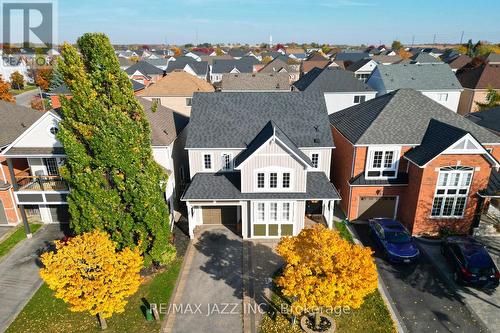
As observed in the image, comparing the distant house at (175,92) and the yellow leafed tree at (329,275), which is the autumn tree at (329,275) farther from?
the distant house at (175,92)

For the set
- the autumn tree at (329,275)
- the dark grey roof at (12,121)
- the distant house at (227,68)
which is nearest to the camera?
the autumn tree at (329,275)

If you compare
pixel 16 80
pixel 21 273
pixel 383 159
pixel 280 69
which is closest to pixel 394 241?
pixel 383 159

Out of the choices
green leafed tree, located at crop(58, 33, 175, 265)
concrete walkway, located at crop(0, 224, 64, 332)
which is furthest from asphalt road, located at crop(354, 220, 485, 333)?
concrete walkway, located at crop(0, 224, 64, 332)

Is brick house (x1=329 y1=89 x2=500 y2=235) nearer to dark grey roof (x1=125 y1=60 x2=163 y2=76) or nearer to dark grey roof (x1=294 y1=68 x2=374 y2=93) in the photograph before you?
dark grey roof (x1=294 y1=68 x2=374 y2=93)

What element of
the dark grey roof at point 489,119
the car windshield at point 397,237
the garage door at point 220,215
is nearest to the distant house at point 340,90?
the dark grey roof at point 489,119

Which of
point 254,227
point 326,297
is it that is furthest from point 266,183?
point 326,297

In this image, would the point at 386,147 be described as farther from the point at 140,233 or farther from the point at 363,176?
the point at 140,233
